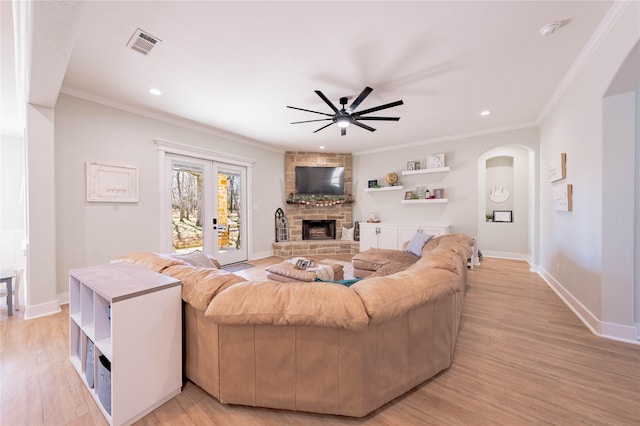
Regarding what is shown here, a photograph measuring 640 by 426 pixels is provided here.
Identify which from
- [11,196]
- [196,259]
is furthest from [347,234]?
[11,196]

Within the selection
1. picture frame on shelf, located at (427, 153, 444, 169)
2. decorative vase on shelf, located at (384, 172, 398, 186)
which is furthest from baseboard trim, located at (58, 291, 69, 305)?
picture frame on shelf, located at (427, 153, 444, 169)

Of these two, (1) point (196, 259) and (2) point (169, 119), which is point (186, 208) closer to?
(2) point (169, 119)

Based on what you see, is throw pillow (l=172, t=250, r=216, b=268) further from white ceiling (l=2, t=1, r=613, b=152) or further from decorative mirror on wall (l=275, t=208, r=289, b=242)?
decorative mirror on wall (l=275, t=208, r=289, b=242)

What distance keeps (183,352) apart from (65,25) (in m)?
2.37

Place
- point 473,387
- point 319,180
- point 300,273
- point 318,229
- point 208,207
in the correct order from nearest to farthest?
point 473,387, point 300,273, point 208,207, point 319,180, point 318,229

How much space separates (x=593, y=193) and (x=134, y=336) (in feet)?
13.1

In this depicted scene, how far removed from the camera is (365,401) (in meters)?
1.37

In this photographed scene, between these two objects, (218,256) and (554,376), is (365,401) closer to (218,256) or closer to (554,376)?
(554,376)

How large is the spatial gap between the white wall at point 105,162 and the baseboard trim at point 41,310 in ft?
1.15

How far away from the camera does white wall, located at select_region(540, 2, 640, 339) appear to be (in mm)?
2168

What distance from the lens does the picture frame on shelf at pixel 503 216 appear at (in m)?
5.99

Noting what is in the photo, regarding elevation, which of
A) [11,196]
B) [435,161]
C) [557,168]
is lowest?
[11,196]

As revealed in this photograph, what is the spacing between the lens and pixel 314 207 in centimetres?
669

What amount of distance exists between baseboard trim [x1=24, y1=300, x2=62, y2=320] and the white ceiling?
246 centimetres
